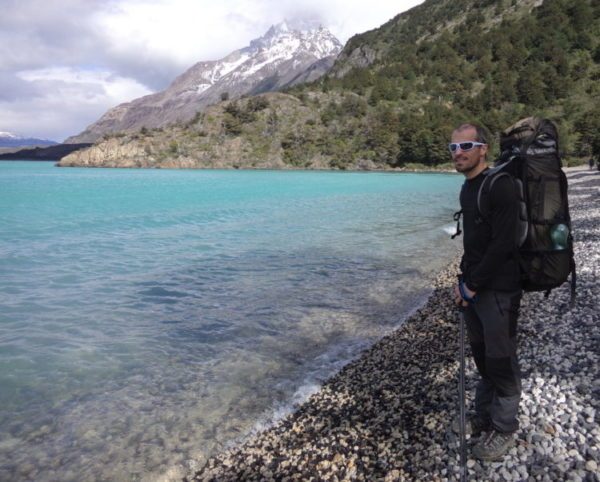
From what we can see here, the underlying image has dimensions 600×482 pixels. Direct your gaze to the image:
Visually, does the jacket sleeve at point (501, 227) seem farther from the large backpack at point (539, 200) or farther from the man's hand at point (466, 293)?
the man's hand at point (466, 293)

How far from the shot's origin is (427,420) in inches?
224

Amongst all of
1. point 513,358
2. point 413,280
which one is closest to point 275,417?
point 513,358

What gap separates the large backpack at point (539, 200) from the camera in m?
3.96

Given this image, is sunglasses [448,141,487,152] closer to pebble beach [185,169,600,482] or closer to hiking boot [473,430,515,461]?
hiking boot [473,430,515,461]

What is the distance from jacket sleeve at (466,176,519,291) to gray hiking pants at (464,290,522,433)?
13.4 inches

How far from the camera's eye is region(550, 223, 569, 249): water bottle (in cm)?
395

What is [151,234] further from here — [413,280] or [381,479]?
[381,479]

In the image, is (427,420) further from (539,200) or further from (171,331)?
(171,331)

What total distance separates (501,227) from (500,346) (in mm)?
1285

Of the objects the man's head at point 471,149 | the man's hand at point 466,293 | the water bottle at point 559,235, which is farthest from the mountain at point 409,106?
the water bottle at point 559,235

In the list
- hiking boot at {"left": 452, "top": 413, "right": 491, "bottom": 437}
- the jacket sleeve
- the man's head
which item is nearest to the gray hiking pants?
the jacket sleeve

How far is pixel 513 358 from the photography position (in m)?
4.48

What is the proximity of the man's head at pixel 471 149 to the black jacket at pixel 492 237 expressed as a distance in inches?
4.9

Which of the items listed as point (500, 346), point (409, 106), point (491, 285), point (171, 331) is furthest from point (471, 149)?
point (409, 106)
